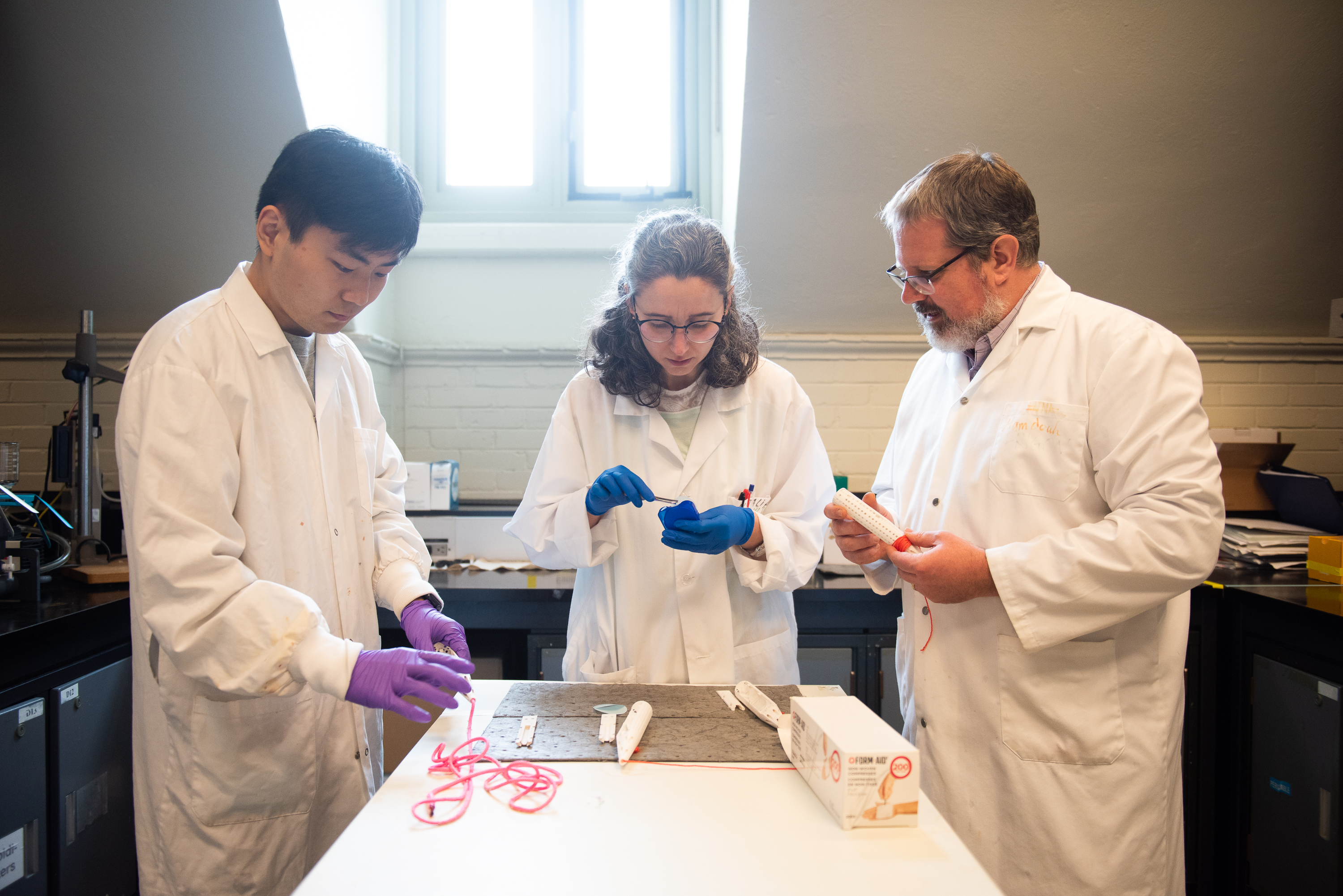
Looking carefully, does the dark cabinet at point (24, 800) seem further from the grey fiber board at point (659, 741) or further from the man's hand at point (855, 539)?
the man's hand at point (855, 539)

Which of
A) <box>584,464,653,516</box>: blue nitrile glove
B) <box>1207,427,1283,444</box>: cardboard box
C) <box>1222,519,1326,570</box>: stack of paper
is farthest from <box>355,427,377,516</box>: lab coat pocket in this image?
A: <box>1207,427,1283,444</box>: cardboard box

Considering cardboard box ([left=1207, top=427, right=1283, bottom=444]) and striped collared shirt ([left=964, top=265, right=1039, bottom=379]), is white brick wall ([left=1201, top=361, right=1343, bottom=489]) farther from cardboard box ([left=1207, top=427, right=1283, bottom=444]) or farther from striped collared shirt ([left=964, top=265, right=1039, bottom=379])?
striped collared shirt ([left=964, top=265, right=1039, bottom=379])

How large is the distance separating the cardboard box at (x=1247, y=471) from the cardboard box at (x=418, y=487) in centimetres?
295

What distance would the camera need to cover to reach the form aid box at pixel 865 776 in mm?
961

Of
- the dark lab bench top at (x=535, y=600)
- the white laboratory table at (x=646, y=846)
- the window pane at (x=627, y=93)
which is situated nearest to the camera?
the white laboratory table at (x=646, y=846)

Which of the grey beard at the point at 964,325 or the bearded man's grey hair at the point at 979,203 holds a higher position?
the bearded man's grey hair at the point at 979,203

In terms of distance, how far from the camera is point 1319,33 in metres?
2.47

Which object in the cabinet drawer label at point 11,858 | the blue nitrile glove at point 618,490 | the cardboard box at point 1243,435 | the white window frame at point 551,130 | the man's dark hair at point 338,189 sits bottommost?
the cabinet drawer label at point 11,858

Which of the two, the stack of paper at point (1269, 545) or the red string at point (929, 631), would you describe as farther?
the stack of paper at point (1269, 545)

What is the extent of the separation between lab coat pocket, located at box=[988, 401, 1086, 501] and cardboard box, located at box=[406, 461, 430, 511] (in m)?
2.12

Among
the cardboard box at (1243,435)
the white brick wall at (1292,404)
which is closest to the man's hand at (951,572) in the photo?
the cardboard box at (1243,435)

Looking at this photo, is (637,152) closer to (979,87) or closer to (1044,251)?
(979,87)

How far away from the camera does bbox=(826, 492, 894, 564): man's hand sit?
4.96ft

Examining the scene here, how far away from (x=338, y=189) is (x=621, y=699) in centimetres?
A: 96
